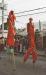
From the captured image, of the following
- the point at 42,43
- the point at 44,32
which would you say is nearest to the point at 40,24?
the point at 44,32

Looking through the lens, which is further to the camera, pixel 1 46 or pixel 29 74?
pixel 1 46

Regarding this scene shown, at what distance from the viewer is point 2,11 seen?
46.0m

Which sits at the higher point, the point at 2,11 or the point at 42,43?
the point at 2,11

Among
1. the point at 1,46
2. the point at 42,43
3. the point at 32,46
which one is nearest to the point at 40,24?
the point at 42,43

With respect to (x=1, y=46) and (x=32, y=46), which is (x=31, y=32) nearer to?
(x=32, y=46)

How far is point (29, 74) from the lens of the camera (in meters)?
15.3

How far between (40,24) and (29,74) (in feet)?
110

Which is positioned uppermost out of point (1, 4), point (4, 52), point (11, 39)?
point (1, 4)

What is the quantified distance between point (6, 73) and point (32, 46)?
3.64 meters

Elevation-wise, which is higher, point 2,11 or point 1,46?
point 2,11

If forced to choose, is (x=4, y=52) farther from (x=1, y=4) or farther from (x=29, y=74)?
(x=29, y=74)

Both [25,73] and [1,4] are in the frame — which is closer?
[25,73]

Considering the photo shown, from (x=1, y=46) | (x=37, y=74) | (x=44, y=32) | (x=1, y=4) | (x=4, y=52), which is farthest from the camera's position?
(x=1, y=4)

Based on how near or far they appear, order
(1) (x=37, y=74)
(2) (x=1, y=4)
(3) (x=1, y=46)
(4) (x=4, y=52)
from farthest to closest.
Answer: (2) (x=1, y=4)
(4) (x=4, y=52)
(3) (x=1, y=46)
(1) (x=37, y=74)
